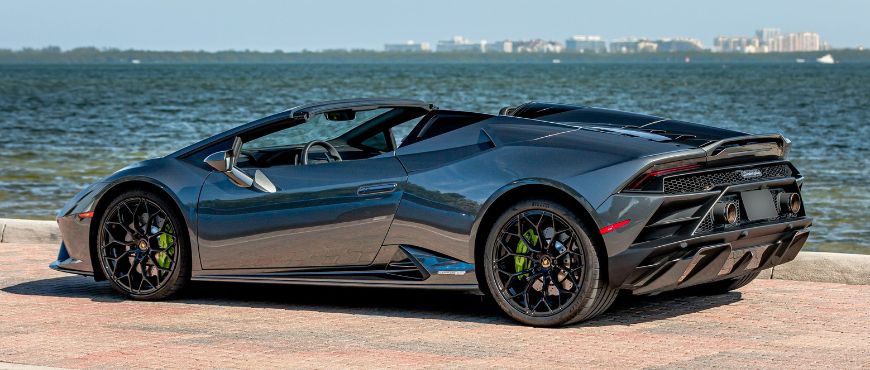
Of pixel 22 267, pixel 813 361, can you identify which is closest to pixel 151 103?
pixel 22 267

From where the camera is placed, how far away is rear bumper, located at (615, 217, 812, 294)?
6828 millimetres

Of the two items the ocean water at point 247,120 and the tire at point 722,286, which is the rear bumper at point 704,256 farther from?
the ocean water at point 247,120

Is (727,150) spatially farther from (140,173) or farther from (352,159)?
(140,173)

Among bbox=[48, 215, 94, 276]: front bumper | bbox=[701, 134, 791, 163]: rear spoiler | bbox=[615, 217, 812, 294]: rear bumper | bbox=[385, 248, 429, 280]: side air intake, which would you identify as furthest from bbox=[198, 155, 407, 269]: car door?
bbox=[701, 134, 791, 163]: rear spoiler

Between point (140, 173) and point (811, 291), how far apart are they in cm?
411

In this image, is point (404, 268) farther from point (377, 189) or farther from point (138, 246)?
point (138, 246)

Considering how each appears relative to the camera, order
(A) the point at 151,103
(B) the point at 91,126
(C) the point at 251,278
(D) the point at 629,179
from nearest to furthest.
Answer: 1. (D) the point at 629,179
2. (C) the point at 251,278
3. (B) the point at 91,126
4. (A) the point at 151,103

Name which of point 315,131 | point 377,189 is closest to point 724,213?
point 377,189

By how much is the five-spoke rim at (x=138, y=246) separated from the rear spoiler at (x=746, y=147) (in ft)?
10.4

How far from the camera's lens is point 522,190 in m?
7.18

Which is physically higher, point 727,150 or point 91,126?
point 727,150

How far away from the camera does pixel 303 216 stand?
25.3 feet

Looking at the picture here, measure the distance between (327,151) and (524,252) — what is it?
4.96 feet

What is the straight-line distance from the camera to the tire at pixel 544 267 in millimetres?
6961
